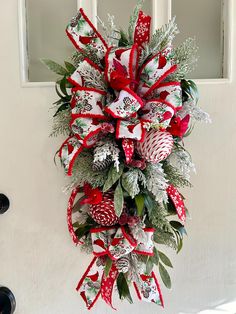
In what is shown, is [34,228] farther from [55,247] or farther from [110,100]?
[110,100]

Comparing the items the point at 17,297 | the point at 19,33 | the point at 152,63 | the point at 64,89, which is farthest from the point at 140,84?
the point at 17,297

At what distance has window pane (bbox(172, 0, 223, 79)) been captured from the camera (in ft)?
3.02

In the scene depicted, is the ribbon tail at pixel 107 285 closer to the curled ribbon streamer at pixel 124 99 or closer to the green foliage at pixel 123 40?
the curled ribbon streamer at pixel 124 99

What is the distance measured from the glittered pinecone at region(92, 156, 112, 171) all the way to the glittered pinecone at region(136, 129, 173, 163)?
0.26ft

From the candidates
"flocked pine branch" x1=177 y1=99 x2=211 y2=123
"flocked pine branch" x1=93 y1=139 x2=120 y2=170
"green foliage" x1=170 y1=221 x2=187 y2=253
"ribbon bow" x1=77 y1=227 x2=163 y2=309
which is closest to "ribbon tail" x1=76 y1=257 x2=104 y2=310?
"ribbon bow" x1=77 y1=227 x2=163 y2=309

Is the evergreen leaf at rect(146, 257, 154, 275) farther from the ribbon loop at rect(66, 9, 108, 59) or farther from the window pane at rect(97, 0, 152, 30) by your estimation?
the window pane at rect(97, 0, 152, 30)

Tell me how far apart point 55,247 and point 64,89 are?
48 cm

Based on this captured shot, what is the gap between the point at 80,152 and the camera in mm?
776

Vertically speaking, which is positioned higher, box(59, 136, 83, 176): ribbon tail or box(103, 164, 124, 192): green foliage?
box(59, 136, 83, 176): ribbon tail

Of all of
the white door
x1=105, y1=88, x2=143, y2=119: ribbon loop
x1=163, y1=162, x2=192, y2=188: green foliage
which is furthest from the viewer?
the white door

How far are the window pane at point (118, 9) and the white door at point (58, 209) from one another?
4 centimetres

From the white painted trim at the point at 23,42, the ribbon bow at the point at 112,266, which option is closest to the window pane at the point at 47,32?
the white painted trim at the point at 23,42

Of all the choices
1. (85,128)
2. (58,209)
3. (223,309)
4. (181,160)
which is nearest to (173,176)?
(181,160)

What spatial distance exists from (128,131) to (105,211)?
21cm
